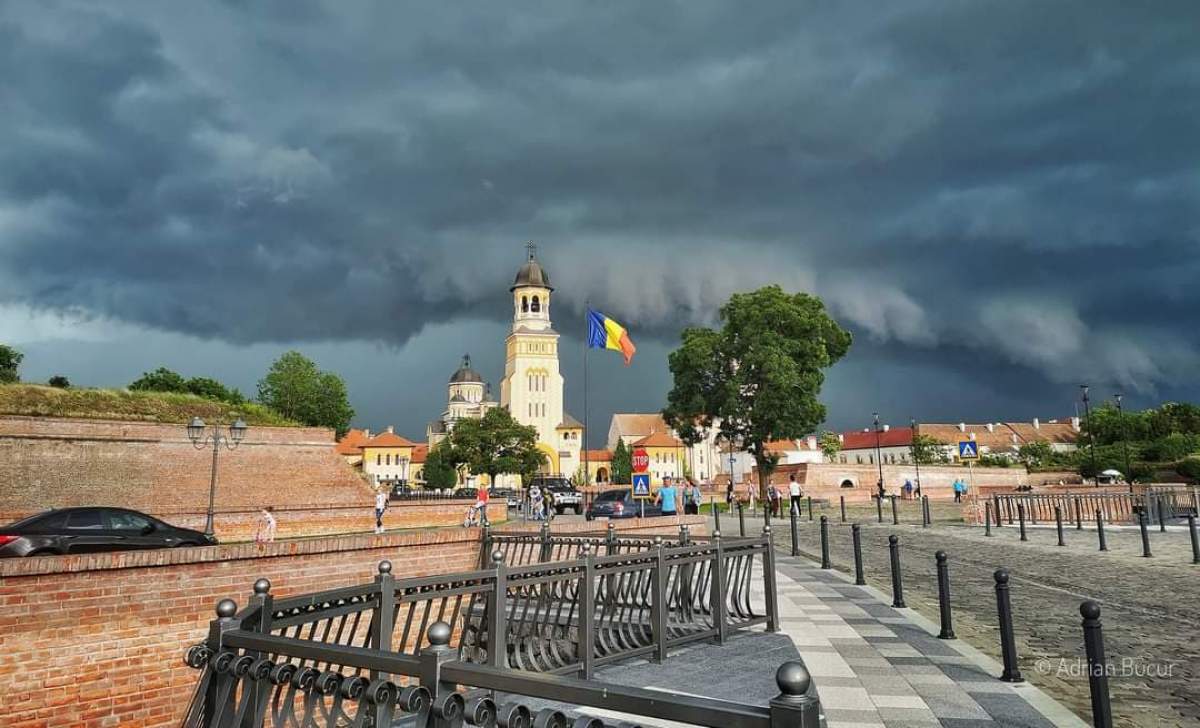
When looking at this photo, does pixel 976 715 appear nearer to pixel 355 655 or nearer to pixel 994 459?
pixel 355 655

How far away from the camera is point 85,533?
43.2 ft

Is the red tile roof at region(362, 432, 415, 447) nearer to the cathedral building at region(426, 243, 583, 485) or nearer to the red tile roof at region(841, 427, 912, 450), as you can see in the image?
the cathedral building at region(426, 243, 583, 485)

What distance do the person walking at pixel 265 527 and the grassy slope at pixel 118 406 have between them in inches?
381

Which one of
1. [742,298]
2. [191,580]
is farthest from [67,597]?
[742,298]

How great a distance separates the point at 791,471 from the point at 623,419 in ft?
277

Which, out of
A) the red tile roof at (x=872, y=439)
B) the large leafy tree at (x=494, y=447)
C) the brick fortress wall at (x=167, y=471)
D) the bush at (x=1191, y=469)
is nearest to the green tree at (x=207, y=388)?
the large leafy tree at (x=494, y=447)

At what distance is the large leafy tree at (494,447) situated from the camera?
65250 mm

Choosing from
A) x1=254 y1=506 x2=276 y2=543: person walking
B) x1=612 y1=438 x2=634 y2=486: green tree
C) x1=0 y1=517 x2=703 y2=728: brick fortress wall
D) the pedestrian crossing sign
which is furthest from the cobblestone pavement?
x1=612 y1=438 x2=634 y2=486: green tree

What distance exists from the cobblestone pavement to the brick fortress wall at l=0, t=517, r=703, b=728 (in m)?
9.60

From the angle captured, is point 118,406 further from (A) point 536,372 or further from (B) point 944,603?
(A) point 536,372

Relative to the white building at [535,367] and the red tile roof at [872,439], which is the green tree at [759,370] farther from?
the red tile roof at [872,439]

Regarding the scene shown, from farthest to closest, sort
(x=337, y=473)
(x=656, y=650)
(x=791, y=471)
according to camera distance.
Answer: (x=791, y=471) → (x=337, y=473) → (x=656, y=650)

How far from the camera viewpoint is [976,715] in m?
5.68

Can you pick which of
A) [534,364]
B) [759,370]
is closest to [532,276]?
[534,364]
